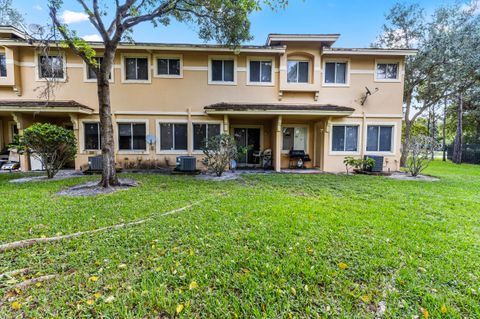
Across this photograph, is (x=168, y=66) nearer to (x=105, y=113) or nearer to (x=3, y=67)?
(x=105, y=113)

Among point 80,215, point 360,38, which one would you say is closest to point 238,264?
point 80,215

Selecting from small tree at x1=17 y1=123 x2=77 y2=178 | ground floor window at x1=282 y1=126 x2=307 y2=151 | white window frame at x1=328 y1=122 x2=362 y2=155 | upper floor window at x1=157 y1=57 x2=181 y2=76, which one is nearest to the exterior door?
ground floor window at x1=282 y1=126 x2=307 y2=151

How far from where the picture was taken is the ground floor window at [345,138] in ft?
36.7

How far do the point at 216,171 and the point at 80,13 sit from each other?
6.81 meters

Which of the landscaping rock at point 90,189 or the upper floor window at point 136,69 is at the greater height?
the upper floor window at point 136,69

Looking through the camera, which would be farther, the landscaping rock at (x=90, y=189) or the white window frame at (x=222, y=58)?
the white window frame at (x=222, y=58)

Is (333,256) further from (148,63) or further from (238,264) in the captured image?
(148,63)

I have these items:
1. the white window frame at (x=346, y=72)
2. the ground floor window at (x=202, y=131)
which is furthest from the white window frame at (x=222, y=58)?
the white window frame at (x=346, y=72)

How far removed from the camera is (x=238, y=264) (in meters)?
2.78

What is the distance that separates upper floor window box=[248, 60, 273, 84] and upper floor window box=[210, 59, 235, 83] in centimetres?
90

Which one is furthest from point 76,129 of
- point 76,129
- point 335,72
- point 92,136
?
point 335,72

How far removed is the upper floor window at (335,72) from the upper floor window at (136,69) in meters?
9.02

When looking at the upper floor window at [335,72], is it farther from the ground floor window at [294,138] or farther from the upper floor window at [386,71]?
the ground floor window at [294,138]

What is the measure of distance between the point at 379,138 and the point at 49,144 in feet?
47.2
